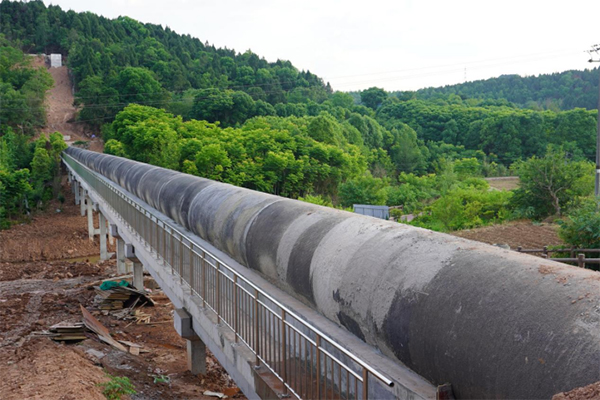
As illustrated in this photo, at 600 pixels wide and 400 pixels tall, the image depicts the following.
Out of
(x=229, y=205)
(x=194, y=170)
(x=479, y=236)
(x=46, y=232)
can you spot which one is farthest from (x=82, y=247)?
(x=229, y=205)

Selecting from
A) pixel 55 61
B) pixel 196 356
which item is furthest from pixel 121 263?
pixel 55 61

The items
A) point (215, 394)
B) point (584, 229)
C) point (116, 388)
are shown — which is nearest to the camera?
point (116, 388)

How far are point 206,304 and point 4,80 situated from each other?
3948 inches

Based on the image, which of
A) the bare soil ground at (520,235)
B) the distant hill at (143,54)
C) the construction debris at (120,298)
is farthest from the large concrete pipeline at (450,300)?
the distant hill at (143,54)

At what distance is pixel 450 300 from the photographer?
3.61 m

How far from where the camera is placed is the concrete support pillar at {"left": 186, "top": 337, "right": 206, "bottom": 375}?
11179 millimetres

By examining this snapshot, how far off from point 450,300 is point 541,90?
149 metres

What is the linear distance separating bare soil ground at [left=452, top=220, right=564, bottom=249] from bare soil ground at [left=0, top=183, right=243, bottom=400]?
1348 centimetres

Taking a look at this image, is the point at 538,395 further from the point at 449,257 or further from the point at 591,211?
the point at 591,211

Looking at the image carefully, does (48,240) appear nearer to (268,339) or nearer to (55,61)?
(268,339)

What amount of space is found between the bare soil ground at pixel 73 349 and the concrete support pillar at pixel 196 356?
185 millimetres

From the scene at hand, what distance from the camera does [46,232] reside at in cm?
4116

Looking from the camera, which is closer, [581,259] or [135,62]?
[581,259]

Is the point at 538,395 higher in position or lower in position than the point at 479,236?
higher
